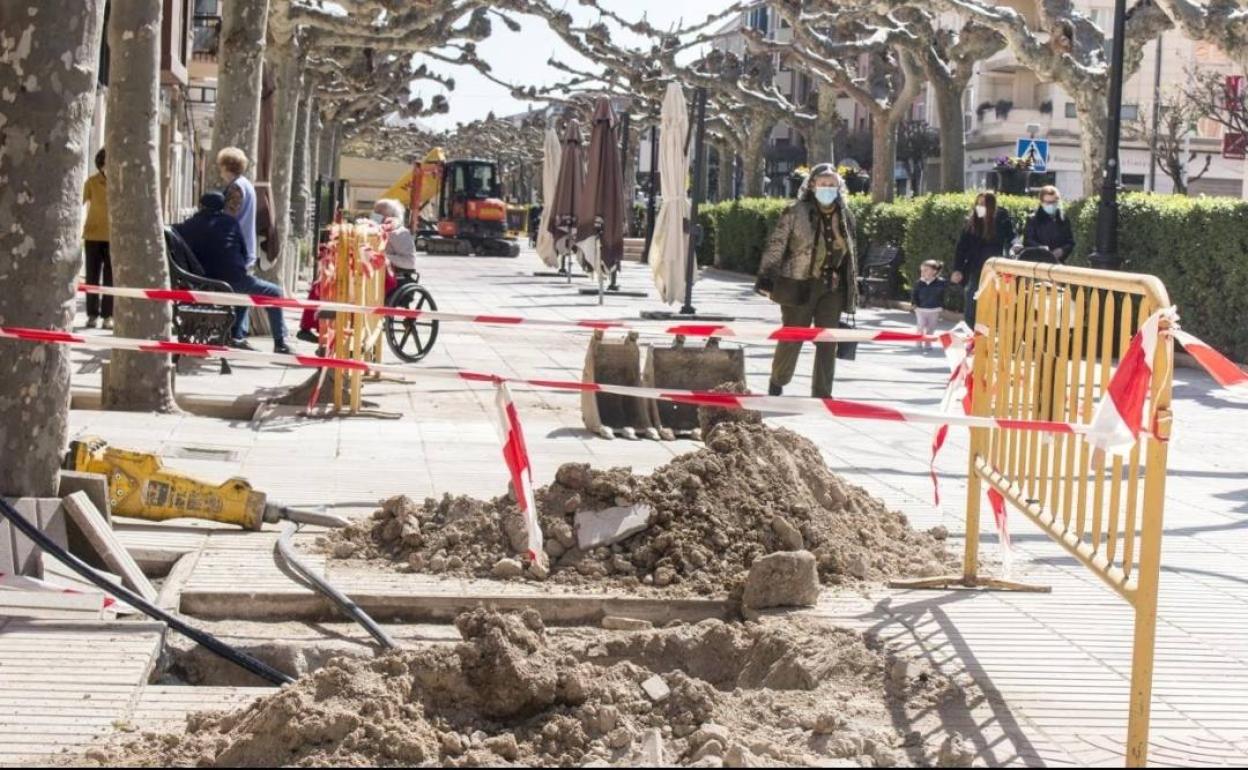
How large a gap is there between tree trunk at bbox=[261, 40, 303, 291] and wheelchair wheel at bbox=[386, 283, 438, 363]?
8.42 feet

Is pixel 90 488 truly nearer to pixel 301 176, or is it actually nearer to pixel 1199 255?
pixel 1199 255

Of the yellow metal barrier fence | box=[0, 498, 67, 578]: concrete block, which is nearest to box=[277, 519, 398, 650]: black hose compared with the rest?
box=[0, 498, 67, 578]: concrete block

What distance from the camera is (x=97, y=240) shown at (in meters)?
18.7

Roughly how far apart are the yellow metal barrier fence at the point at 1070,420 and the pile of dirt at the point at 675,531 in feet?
1.53

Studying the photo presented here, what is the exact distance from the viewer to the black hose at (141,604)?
6.03m

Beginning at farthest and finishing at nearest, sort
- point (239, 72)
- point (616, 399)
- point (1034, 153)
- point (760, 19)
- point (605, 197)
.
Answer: point (760, 19)
point (1034, 153)
point (605, 197)
point (239, 72)
point (616, 399)

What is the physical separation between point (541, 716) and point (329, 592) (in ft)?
6.29

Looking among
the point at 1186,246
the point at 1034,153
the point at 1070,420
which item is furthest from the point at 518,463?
the point at 1034,153

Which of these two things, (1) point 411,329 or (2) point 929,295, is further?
(2) point 929,295

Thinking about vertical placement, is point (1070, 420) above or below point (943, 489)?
above

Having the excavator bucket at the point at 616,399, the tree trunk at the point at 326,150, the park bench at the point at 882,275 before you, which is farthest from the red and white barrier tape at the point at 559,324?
the tree trunk at the point at 326,150

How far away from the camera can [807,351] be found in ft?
67.6

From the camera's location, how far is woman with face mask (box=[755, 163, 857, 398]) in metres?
13.9

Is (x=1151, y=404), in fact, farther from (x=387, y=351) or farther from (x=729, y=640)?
(x=387, y=351)
